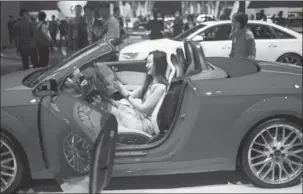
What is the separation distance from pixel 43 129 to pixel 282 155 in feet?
6.12

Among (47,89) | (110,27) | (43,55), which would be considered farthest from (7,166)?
(43,55)

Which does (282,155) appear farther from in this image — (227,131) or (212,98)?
(212,98)

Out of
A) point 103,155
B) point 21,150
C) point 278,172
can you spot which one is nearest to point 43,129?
point 21,150

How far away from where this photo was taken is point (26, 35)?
7043 millimetres

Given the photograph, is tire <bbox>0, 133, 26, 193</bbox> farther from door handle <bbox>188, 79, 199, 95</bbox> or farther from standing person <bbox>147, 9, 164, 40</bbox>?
standing person <bbox>147, 9, 164, 40</bbox>

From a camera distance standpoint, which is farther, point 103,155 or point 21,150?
point 21,150

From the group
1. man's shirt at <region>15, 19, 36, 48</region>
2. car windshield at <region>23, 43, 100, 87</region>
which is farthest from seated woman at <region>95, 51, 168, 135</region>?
man's shirt at <region>15, 19, 36, 48</region>

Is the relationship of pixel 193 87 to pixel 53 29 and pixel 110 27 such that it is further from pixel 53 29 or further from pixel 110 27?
pixel 53 29

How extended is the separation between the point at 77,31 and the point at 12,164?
10.6 feet

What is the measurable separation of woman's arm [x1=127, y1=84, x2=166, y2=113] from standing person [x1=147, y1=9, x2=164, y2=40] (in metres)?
6.31

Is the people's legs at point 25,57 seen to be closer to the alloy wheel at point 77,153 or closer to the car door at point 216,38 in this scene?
the car door at point 216,38

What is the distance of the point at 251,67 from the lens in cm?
360

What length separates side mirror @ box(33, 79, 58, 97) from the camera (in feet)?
9.42

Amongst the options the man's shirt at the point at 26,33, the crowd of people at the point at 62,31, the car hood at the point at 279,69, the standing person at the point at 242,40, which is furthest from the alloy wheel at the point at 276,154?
the man's shirt at the point at 26,33
